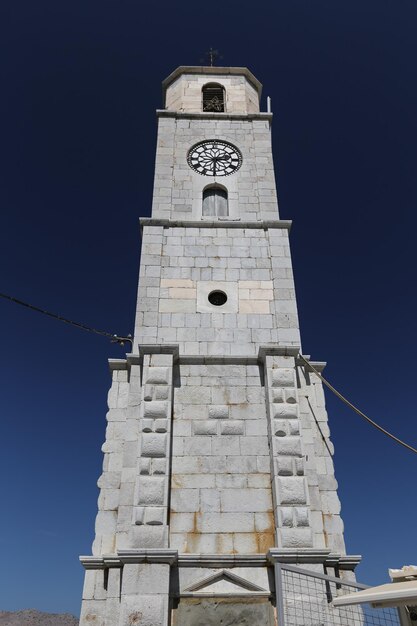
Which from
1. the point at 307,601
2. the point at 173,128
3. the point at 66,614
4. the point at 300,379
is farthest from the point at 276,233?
the point at 66,614

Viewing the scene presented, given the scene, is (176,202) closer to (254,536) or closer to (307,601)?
(254,536)

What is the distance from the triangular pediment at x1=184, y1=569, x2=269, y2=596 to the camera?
8.24 metres

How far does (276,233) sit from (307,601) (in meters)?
8.70

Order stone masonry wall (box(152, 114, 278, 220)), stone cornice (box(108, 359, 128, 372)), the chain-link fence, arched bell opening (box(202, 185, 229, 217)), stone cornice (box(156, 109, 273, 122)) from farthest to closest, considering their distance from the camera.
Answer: stone cornice (box(156, 109, 273, 122)), arched bell opening (box(202, 185, 229, 217)), stone masonry wall (box(152, 114, 278, 220)), stone cornice (box(108, 359, 128, 372)), the chain-link fence

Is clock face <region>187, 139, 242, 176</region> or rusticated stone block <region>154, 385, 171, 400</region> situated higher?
clock face <region>187, 139, 242, 176</region>

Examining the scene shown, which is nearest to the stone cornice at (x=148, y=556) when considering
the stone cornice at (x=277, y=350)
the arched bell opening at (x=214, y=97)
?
the stone cornice at (x=277, y=350)

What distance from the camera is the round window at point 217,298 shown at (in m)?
11.8

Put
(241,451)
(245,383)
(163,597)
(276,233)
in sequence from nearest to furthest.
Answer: (163,597) → (241,451) → (245,383) → (276,233)

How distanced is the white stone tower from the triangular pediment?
2 centimetres

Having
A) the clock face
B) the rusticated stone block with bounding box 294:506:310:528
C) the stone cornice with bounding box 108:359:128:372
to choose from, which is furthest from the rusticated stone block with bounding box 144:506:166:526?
the clock face

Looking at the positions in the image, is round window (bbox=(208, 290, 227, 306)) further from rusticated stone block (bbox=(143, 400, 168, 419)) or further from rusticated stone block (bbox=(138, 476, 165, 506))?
rusticated stone block (bbox=(138, 476, 165, 506))

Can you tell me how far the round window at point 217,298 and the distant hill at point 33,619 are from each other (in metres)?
33.4

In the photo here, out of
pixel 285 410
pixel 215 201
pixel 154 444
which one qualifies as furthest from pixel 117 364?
pixel 215 201

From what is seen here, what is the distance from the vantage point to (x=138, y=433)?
9664 millimetres
